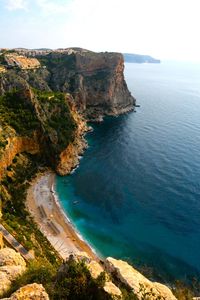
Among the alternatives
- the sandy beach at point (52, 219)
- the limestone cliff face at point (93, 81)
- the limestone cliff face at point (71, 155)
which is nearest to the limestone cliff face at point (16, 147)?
the limestone cliff face at point (71, 155)

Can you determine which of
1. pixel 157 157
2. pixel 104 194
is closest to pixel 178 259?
A: pixel 104 194

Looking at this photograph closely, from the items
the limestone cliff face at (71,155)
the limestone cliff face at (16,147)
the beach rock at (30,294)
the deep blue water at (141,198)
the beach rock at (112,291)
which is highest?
the beach rock at (30,294)

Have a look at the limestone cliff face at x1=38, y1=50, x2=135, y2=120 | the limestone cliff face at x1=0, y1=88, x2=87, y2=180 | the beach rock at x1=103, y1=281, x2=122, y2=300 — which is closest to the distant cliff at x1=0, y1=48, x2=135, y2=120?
the limestone cliff face at x1=38, y1=50, x2=135, y2=120

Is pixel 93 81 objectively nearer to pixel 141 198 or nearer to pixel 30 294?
pixel 141 198

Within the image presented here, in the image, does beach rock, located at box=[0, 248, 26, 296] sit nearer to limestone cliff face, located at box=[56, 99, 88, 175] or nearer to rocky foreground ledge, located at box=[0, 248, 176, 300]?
rocky foreground ledge, located at box=[0, 248, 176, 300]

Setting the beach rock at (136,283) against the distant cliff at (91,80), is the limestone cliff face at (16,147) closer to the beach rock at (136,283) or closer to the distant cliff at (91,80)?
the beach rock at (136,283)

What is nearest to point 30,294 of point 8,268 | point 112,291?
point 112,291

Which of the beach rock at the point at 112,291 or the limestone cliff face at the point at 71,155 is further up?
the beach rock at the point at 112,291
